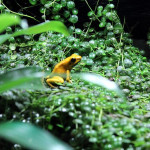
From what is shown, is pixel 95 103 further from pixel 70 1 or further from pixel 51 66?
pixel 70 1

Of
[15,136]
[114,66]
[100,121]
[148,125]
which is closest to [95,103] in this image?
[100,121]

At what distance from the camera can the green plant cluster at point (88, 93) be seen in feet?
4.52

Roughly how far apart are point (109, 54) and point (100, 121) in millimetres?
1159

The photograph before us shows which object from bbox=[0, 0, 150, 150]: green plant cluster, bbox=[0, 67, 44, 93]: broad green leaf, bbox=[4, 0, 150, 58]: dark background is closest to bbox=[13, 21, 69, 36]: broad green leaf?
bbox=[0, 67, 44, 93]: broad green leaf

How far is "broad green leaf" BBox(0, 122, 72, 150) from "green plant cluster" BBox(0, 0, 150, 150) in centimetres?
38

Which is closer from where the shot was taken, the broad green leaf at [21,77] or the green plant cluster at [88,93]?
the broad green leaf at [21,77]

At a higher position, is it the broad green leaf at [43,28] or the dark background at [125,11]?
the dark background at [125,11]

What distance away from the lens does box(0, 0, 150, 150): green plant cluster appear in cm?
138

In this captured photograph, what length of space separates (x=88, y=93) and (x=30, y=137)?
723 millimetres

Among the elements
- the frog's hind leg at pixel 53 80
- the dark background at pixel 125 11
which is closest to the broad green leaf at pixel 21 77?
the frog's hind leg at pixel 53 80

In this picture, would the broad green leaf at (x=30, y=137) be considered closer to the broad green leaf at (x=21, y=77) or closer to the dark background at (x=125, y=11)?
the broad green leaf at (x=21, y=77)

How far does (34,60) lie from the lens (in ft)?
7.38

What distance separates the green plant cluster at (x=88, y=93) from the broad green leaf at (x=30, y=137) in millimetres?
377

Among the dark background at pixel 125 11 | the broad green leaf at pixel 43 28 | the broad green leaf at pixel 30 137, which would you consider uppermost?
the dark background at pixel 125 11
